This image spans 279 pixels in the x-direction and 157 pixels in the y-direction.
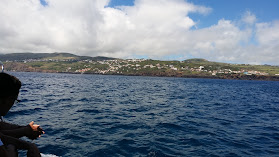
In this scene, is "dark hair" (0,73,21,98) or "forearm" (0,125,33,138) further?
"forearm" (0,125,33,138)

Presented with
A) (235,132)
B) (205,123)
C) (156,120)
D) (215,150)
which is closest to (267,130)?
(235,132)

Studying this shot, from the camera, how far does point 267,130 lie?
52.7 feet

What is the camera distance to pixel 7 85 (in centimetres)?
300

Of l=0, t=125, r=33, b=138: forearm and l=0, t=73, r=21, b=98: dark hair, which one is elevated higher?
l=0, t=73, r=21, b=98: dark hair

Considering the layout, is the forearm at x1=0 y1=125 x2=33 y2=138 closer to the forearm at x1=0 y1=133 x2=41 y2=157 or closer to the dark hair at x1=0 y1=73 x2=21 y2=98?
the forearm at x1=0 y1=133 x2=41 y2=157

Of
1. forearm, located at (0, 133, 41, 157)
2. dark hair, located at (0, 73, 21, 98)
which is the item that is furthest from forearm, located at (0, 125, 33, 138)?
dark hair, located at (0, 73, 21, 98)

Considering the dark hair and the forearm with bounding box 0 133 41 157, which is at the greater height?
the dark hair

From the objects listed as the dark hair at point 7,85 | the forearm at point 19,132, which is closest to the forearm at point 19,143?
the forearm at point 19,132

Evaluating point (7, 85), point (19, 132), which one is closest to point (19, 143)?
point (19, 132)

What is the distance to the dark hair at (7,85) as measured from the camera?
116 inches

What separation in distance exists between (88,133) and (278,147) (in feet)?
48.0

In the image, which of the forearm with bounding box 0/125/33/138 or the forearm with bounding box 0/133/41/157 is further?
the forearm with bounding box 0/125/33/138

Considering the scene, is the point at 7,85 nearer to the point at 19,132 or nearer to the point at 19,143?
the point at 19,143

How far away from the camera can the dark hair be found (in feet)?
9.65
